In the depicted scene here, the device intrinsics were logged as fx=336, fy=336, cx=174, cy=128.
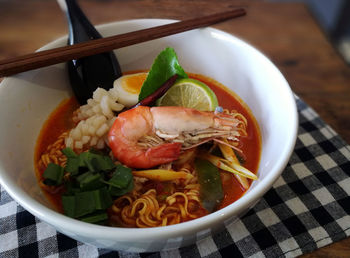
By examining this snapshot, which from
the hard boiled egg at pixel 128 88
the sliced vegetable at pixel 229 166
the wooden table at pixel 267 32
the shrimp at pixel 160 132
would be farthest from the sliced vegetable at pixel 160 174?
the wooden table at pixel 267 32

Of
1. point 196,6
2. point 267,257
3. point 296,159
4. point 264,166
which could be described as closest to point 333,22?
point 196,6

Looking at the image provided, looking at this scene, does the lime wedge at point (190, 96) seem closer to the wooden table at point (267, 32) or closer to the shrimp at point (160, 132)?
the shrimp at point (160, 132)

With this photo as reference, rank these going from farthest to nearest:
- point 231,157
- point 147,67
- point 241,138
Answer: point 147,67
point 241,138
point 231,157

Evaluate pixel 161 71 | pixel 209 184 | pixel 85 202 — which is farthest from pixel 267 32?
pixel 85 202

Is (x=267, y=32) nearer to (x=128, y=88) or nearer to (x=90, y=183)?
(x=128, y=88)

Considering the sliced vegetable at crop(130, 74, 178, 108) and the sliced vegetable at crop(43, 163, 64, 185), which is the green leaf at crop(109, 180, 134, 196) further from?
the sliced vegetable at crop(130, 74, 178, 108)

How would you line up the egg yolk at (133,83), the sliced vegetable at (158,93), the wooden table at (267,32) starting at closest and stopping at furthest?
the sliced vegetable at (158,93), the egg yolk at (133,83), the wooden table at (267,32)

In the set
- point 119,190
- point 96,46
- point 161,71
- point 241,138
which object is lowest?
point 241,138
